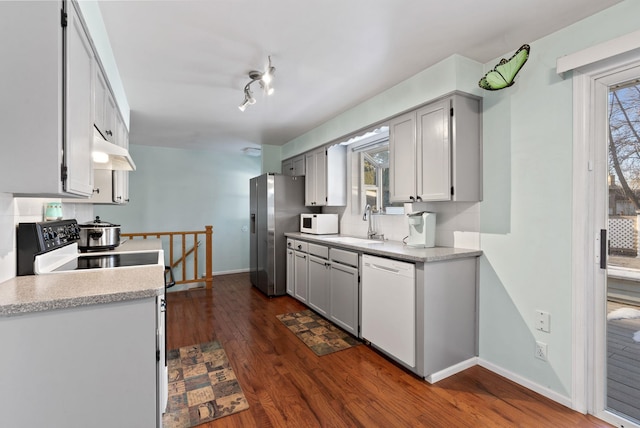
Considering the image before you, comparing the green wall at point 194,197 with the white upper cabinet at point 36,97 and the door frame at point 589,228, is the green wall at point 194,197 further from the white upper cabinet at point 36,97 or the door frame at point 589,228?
the door frame at point 589,228

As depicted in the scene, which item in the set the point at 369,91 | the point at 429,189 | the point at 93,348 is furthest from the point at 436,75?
the point at 93,348

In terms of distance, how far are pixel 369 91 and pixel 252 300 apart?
3.09 meters

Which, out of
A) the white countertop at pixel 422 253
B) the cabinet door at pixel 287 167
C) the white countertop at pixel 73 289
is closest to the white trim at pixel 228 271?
the cabinet door at pixel 287 167

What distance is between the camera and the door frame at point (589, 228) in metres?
1.87

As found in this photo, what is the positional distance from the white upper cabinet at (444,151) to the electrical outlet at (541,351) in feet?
3.62

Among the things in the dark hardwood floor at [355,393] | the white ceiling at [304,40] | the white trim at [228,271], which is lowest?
the dark hardwood floor at [355,393]

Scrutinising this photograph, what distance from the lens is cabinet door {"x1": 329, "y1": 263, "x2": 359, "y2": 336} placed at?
295cm

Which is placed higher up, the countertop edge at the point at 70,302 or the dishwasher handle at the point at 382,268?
the countertop edge at the point at 70,302

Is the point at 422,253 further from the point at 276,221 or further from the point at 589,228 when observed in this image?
the point at 276,221

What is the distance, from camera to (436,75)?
2441 millimetres

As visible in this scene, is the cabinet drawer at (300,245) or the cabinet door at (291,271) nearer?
the cabinet drawer at (300,245)

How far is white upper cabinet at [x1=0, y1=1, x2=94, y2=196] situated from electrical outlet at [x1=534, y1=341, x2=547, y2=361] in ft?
9.47

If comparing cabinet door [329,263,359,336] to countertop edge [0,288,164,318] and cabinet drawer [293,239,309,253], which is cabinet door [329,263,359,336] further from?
countertop edge [0,288,164,318]

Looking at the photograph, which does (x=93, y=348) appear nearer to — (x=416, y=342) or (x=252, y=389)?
(x=252, y=389)
